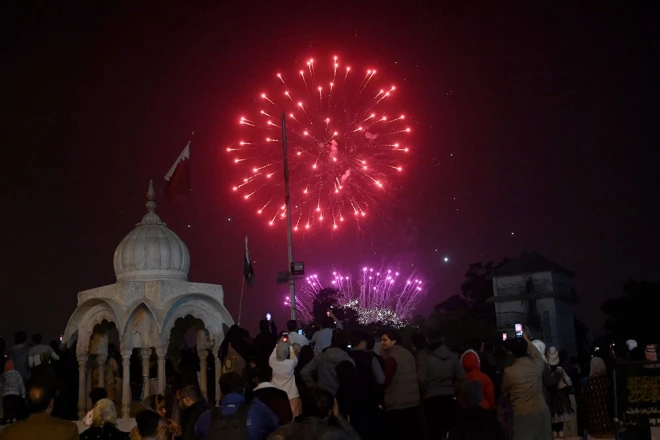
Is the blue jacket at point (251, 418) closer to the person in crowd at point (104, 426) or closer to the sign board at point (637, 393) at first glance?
the person in crowd at point (104, 426)

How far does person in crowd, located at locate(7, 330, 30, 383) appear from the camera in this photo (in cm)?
1614

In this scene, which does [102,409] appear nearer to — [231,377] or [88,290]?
[231,377]

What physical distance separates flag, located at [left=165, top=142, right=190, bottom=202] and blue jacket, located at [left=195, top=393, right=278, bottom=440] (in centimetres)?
1411

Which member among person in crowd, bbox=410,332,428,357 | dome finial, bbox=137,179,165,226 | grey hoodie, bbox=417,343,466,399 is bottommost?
grey hoodie, bbox=417,343,466,399

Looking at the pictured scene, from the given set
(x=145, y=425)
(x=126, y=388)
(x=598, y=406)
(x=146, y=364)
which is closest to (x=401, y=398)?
(x=598, y=406)

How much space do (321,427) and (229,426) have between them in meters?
1.01

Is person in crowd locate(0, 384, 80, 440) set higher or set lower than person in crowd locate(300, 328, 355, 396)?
lower

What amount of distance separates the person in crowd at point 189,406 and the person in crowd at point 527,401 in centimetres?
336

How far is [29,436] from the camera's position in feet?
18.7

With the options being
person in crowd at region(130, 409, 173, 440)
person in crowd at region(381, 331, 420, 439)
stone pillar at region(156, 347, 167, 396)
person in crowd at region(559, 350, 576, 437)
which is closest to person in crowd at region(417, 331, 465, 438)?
person in crowd at region(381, 331, 420, 439)

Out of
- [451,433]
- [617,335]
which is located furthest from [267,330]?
[617,335]

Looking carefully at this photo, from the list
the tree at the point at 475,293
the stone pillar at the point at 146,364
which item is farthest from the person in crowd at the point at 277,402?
the tree at the point at 475,293

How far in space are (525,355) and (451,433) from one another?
3.41m

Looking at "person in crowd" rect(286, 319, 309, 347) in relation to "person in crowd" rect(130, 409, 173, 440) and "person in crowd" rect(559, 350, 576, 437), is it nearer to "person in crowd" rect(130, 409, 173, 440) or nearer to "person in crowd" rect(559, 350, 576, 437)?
"person in crowd" rect(559, 350, 576, 437)
